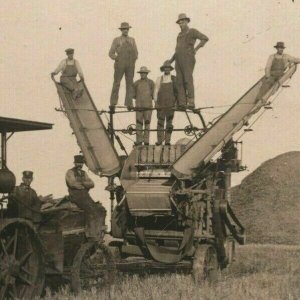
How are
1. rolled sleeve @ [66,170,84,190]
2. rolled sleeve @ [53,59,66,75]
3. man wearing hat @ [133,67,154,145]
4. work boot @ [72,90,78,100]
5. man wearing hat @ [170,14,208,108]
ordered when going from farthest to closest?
1. man wearing hat @ [133,67,154,145]
2. man wearing hat @ [170,14,208,108]
3. rolled sleeve @ [53,59,66,75]
4. work boot @ [72,90,78,100]
5. rolled sleeve @ [66,170,84,190]

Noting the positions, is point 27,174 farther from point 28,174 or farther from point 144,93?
point 144,93

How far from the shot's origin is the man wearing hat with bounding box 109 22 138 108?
15.6 metres

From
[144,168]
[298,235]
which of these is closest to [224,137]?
[144,168]

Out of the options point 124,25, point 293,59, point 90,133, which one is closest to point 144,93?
point 124,25

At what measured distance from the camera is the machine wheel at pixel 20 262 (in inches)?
347

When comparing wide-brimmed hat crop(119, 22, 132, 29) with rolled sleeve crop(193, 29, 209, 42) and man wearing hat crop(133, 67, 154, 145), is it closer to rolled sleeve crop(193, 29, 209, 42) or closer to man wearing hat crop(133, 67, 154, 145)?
man wearing hat crop(133, 67, 154, 145)

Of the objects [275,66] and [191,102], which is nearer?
[275,66]

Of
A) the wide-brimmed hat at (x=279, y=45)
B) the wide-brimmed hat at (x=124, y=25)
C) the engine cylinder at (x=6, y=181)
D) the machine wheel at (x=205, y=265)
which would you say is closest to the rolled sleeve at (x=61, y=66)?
the wide-brimmed hat at (x=124, y=25)

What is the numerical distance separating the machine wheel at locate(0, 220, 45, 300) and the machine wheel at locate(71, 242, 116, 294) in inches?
38.8

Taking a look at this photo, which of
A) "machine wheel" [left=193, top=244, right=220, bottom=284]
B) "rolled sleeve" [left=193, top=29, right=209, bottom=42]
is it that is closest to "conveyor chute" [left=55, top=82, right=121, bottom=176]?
"machine wheel" [left=193, top=244, right=220, bottom=284]

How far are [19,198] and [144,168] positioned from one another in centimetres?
462

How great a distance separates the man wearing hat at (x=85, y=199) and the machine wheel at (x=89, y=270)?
0.95ft

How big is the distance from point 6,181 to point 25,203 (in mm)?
747

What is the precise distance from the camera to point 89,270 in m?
10.6
